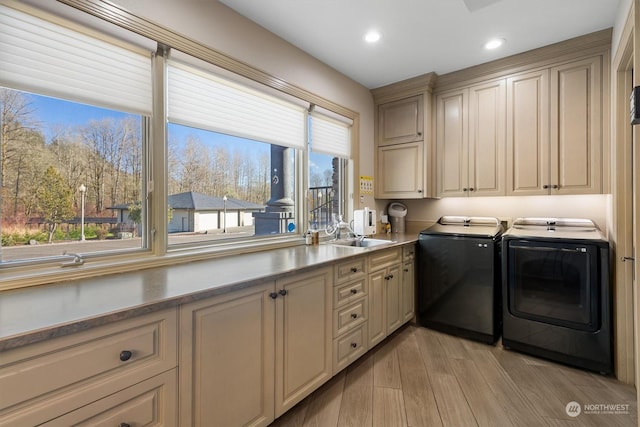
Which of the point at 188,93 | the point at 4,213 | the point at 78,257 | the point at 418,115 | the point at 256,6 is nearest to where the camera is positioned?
the point at 4,213

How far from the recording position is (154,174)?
1683 mm

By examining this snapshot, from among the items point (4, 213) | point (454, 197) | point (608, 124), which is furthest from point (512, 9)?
point (4, 213)

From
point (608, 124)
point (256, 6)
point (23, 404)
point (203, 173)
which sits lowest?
point (23, 404)

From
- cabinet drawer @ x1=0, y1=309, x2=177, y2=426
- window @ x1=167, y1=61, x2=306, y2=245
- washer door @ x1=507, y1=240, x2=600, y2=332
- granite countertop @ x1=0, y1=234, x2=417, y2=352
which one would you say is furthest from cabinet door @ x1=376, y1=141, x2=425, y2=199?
cabinet drawer @ x1=0, y1=309, x2=177, y2=426

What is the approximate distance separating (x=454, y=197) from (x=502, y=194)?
0.50m

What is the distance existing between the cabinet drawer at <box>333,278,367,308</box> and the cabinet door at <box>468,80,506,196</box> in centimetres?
164

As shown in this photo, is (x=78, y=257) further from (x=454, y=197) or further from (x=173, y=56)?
(x=454, y=197)

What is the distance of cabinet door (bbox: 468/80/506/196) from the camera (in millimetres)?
2830

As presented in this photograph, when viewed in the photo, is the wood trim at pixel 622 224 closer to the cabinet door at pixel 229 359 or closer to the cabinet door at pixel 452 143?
the cabinet door at pixel 452 143

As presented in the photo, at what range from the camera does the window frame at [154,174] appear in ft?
4.32

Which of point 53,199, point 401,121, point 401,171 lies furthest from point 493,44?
point 53,199

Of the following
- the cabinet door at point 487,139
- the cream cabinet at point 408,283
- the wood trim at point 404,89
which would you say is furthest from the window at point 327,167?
the cabinet door at point 487,139

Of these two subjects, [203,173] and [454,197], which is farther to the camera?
[454,197]

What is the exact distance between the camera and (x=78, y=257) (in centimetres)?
139
